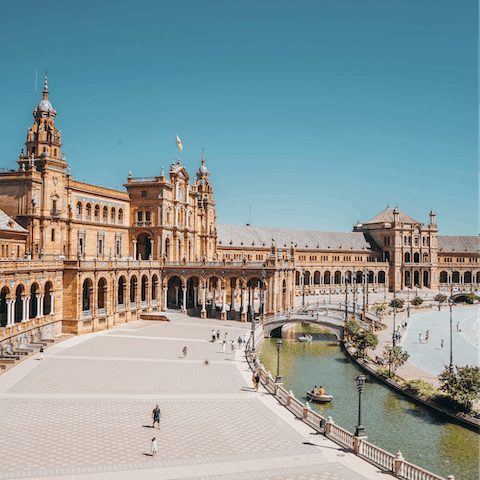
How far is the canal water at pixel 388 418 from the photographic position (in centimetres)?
2811

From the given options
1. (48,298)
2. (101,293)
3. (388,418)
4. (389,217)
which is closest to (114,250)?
(101,293)

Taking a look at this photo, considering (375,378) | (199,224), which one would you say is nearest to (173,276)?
(199,224)

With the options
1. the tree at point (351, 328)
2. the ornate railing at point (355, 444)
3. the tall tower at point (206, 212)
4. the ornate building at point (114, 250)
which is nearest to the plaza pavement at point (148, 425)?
the ornate railing at point (355, 444)

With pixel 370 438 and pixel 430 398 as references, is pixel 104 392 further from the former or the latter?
pixel 430 398

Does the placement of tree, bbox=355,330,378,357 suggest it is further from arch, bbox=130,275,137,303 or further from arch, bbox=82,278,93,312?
arch, bbox=130,275,137,303

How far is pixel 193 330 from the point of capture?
58344mm

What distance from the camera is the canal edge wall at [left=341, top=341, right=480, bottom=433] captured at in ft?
106

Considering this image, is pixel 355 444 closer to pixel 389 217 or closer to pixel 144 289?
pixel 144 289

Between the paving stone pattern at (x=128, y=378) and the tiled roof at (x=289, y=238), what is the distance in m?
64.4

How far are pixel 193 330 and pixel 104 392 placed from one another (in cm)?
2609

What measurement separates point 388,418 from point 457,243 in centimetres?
11847

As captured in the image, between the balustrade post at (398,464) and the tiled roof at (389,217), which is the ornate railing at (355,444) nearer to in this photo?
the balustrade post at (398,464)

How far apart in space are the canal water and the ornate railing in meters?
4.73

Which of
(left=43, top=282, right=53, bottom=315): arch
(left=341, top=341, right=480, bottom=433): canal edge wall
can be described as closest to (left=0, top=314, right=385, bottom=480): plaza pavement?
(left=43, top=282, right=53, bottom=315): arch
